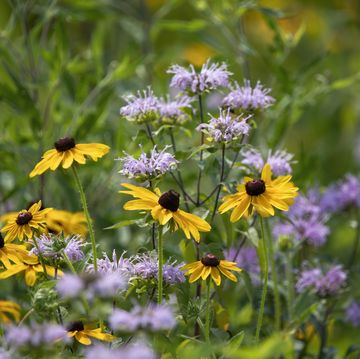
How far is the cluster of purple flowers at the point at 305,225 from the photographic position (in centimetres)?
181

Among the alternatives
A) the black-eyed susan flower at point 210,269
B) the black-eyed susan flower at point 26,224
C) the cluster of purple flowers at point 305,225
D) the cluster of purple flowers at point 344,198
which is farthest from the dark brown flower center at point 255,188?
the cluster of purple flowers at point 344,198

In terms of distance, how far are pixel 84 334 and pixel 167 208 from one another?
23 cm

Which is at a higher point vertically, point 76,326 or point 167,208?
point 167,208

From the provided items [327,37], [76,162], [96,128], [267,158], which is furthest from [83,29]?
[76,162]

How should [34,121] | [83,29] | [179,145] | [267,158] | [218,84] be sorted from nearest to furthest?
[218,84] < [267,158] < [179,145] < [34,121] < [83,29]

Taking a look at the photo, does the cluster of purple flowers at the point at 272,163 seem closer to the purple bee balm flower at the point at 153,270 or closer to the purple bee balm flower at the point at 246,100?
the purple bee balm flower at the point at 246,100

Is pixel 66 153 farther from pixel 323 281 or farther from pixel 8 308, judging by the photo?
pixel 323 281

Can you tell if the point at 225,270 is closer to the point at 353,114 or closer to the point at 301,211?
the point at 301,211

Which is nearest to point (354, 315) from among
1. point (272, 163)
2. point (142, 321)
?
point (272, 163)

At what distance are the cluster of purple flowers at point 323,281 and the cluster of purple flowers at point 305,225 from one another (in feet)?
0.34

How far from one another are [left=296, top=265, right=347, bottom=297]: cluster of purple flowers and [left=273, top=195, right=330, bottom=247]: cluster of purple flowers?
104mm

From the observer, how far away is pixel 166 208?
45.7 inches

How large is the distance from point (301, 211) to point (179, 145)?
34cm

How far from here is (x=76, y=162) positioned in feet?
4.05
